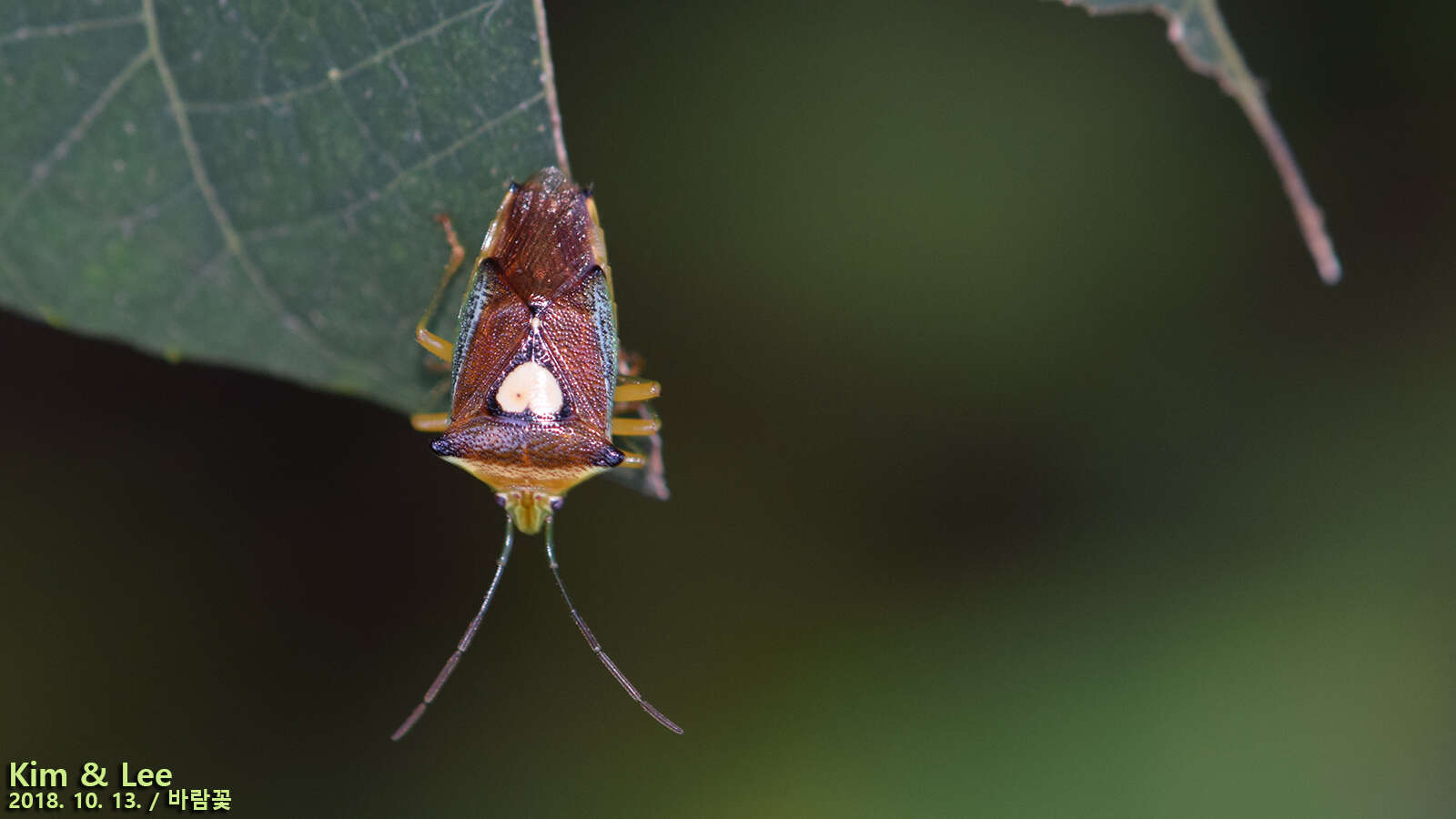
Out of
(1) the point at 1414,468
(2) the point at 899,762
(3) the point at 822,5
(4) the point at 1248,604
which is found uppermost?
(3) the point at 822,5

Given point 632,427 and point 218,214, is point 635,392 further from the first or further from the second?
point 218,214

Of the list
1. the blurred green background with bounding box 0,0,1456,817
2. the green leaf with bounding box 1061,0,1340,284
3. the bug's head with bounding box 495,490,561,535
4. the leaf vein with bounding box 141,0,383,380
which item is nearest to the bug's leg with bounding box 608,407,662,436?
the bug's head with bounding box 495,490,561,535

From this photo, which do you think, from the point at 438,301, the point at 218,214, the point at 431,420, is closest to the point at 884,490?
the point at 431,420

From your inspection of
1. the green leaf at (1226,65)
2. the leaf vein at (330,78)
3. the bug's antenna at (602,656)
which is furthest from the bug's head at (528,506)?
the green leaf at (1226,65)

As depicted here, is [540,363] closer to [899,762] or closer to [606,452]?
[606,452]

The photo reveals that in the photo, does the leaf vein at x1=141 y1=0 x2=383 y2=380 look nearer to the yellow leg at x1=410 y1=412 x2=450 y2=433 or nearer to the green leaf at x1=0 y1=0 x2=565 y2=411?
the green leaf at x1=0 y1=0 x2=565 y2=411

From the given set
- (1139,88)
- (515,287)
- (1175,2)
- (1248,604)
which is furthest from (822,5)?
(1248,604)
